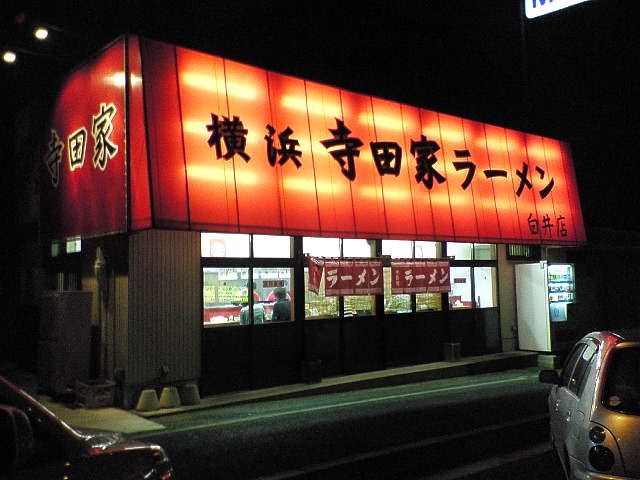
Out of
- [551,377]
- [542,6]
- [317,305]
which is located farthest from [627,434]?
[317,305]

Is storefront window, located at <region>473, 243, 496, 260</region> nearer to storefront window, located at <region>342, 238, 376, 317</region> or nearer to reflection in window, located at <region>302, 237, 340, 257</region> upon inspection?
storefront window, located at <region>342, 238, 376, 317</region>

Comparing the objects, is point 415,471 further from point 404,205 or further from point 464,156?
point 464,156

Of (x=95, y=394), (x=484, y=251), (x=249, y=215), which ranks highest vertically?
(x=249, y=215)

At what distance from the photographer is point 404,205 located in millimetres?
13820

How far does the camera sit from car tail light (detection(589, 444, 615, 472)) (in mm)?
4789

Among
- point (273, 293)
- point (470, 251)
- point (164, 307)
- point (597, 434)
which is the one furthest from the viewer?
point (470, 251)

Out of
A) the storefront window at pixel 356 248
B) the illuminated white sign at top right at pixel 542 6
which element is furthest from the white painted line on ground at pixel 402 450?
the illuminated white sign at top right at pixel 542 6

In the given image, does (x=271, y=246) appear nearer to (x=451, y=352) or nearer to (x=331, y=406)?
(x=331, y=406)

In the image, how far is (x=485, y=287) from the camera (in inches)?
706

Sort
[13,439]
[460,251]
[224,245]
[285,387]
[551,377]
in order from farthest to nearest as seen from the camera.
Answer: [460,251]
[285,387]
[224,245]
[551,377]
[13,439]

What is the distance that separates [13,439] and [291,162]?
30.1 feet

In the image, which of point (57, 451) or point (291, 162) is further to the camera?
point (291, 162)

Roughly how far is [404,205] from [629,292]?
50.8 ft

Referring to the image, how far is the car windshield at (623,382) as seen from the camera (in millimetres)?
4984
